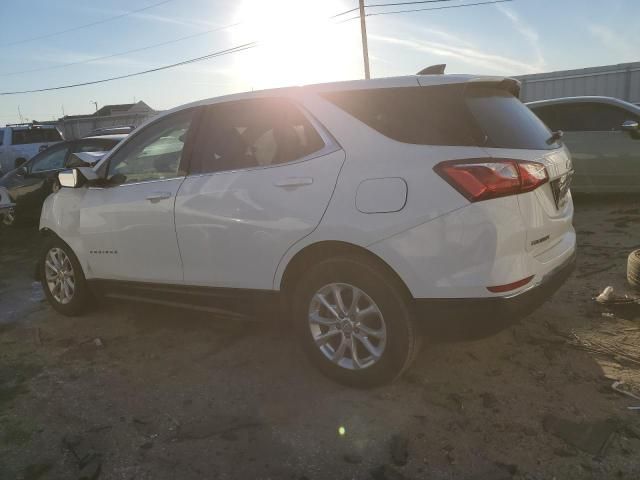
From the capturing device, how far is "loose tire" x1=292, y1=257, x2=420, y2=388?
9.39ft

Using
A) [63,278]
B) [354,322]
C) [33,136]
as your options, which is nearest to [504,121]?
[354,322]

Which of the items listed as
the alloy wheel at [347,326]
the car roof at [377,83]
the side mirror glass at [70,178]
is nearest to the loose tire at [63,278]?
the side mirror glass at [70,178]

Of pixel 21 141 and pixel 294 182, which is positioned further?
pixel 21 141

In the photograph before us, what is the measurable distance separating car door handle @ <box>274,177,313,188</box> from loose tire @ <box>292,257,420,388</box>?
460 millimetres

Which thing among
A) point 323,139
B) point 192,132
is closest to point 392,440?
point 323,139

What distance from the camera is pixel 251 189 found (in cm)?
323

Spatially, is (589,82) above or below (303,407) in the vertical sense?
above

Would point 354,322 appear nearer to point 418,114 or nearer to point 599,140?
point 418,114

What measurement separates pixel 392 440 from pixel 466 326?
2.23 feet

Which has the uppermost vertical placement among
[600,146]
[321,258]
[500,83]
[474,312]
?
[500,83]

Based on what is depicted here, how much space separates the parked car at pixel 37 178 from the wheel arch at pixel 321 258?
6.61 meters

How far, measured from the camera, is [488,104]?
117 inches

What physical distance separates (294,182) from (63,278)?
279 centimetres

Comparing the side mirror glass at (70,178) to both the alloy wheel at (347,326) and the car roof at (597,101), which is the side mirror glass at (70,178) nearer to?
the alloy wheel at (347,326)
